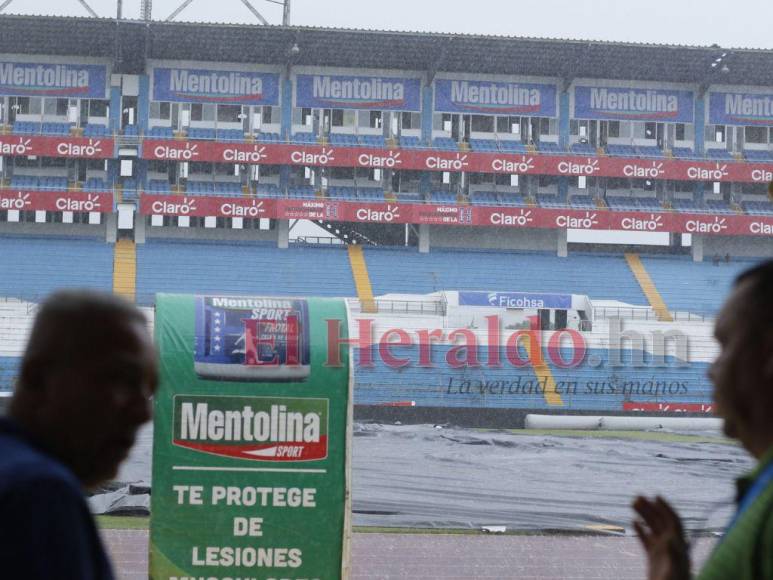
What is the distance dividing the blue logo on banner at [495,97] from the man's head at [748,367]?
105ft

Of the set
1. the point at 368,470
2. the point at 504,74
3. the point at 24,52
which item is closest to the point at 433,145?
the point at 504,74

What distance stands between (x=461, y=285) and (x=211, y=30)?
10.6m

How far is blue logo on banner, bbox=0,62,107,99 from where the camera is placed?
3161cm

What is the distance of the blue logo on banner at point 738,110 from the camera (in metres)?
33.4

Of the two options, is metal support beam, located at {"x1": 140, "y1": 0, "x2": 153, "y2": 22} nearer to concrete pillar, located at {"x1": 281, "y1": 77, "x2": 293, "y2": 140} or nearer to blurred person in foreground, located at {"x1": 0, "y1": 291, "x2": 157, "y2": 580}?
concrete pillar, located at {"x1": 281, "y1": 77, "x2": 293, "y2": 140}

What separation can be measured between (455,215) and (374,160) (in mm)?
3006

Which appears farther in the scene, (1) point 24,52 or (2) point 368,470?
(1) point 24,52

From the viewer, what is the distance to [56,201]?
99.6 feet

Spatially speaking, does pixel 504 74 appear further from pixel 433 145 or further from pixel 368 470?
pixel 368 470

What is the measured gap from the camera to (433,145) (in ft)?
105

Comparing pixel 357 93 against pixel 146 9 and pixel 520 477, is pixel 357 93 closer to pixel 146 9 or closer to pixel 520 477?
pixel 146 9

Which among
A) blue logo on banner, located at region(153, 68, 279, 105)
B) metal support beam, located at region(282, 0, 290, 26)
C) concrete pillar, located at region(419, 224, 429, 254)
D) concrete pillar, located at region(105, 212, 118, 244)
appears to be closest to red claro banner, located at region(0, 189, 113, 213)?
concrete pillar, located at region(105, 212, 118, 244)

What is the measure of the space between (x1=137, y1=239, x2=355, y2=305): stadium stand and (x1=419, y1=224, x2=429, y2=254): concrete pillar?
8.06ft

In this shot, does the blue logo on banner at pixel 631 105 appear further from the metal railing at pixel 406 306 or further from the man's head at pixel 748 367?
the man's head at pixel 748 367
